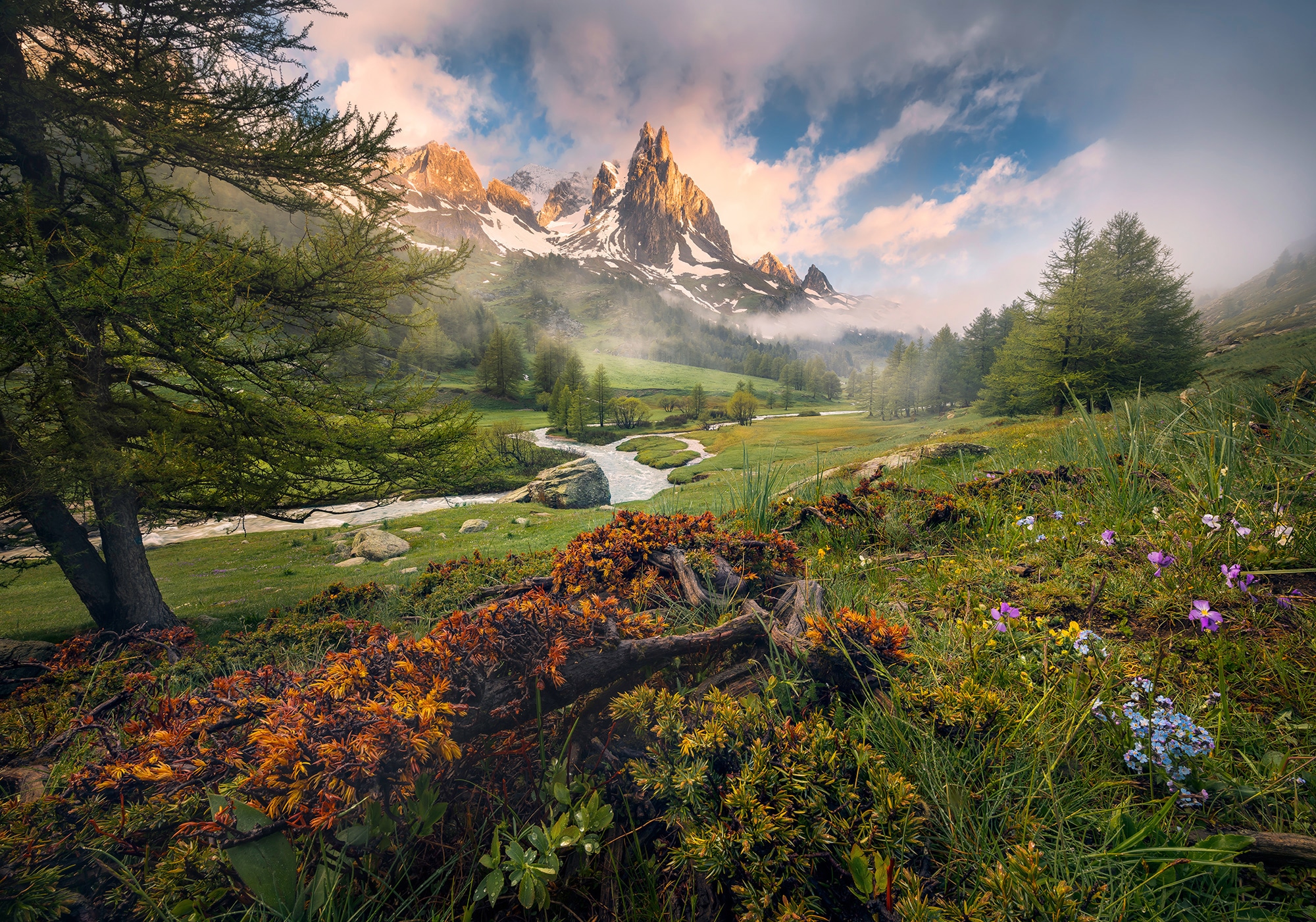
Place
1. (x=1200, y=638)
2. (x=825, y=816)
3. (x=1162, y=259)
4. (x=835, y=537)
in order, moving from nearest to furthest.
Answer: (x=825, y=816) < (x=1200, y=638) < (x=835, y=537) < (x=1162, y=259)

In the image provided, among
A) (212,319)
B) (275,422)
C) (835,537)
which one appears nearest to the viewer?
(835,537)

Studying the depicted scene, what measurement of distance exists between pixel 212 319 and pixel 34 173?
4.88 meters

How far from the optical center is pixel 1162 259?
30672 mm

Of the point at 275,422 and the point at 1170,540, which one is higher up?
the point at 275,422

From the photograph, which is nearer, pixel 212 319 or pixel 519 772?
pixel 519 772

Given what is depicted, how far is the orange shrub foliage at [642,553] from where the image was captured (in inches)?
104

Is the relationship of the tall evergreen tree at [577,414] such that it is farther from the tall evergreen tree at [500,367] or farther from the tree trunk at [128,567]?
the tree trunk at [128,567]

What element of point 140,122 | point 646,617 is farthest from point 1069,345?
point 140,122

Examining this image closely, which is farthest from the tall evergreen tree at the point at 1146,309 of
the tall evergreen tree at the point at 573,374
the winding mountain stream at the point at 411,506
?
the tall evergreen tree at the point at 573,374

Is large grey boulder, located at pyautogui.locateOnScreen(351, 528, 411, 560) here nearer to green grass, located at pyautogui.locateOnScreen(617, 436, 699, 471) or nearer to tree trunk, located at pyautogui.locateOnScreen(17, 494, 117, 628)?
tree trunk, located at pyautogui.locateOnScreen(17, 494, 117, 628)

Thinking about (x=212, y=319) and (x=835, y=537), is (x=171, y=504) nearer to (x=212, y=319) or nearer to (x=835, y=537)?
(x=212, y=319)

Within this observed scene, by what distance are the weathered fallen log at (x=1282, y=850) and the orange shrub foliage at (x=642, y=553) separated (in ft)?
6.11

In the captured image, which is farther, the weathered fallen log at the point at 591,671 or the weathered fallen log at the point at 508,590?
the weathered fallen log at the point at 508,590

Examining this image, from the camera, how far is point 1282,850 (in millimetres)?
1134
